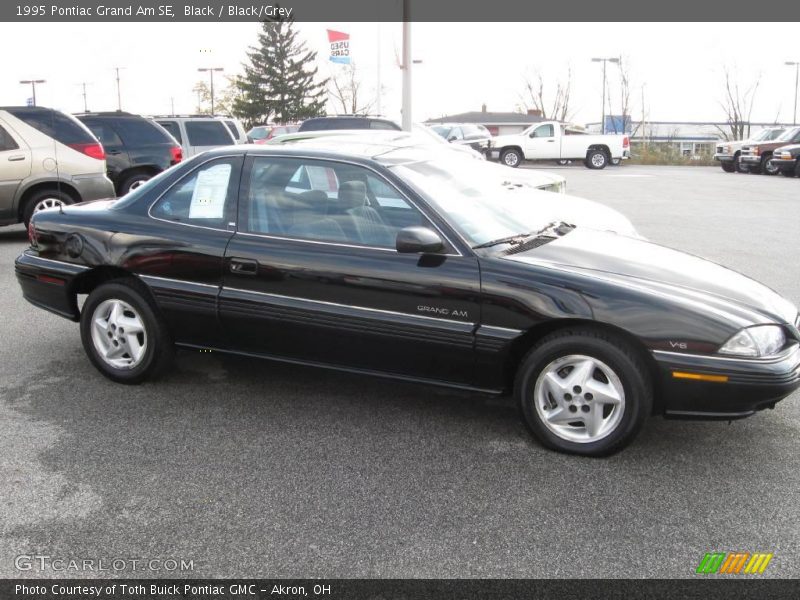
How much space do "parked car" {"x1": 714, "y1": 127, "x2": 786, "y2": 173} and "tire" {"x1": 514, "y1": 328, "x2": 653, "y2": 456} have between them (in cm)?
3120

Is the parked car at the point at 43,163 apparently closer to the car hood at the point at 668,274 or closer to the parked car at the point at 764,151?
the car hood at the point at 668,274

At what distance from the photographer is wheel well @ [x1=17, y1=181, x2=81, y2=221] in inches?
415

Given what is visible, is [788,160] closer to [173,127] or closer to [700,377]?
[173,127]

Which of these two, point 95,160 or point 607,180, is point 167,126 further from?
point 607,180

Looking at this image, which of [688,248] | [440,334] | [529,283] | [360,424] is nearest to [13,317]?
[360,424]

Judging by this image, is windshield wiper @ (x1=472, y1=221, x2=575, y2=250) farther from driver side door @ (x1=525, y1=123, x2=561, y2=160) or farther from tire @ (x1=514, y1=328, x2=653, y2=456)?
driver side door @ (x1=525, y1=123, x2=561, y2=160)

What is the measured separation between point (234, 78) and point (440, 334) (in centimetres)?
7153

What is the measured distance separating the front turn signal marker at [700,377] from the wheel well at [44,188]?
881 centimetres

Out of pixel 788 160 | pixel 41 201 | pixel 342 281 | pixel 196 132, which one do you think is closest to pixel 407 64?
pixel 196 132

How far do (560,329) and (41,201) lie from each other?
341 inches

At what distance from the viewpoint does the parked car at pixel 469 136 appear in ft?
113

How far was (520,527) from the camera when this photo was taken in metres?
3.33

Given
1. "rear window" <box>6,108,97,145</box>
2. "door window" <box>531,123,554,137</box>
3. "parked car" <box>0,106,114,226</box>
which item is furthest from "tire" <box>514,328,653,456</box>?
"door window" <box>531,123,554,137</box>

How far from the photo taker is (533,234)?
4.70 metres
